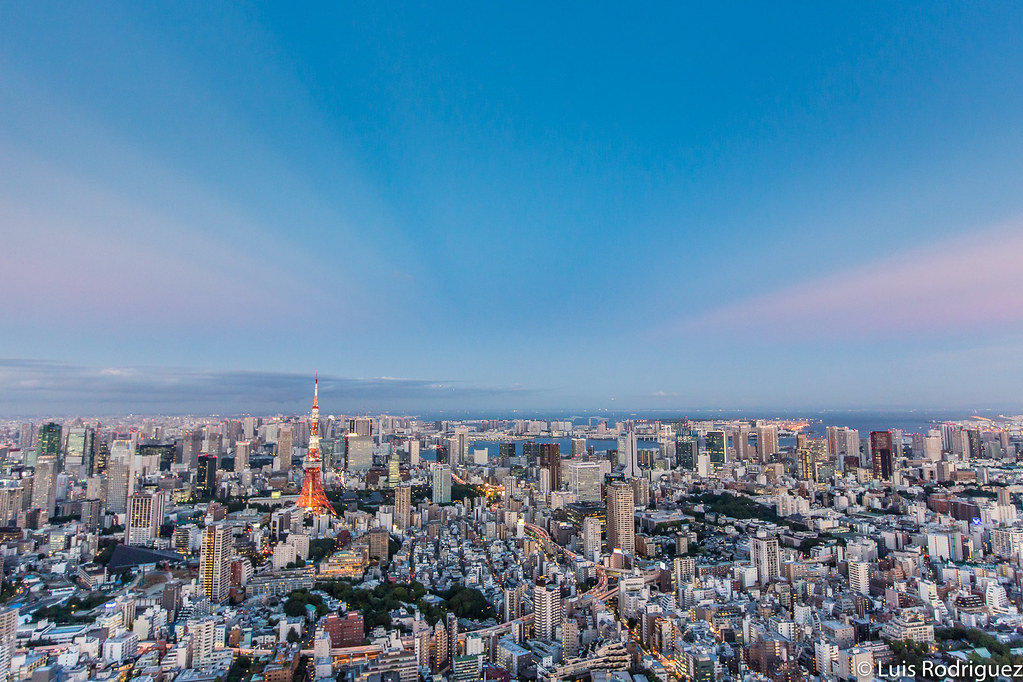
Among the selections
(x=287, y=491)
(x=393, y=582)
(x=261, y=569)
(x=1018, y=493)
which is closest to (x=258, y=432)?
(x=287, y=491)

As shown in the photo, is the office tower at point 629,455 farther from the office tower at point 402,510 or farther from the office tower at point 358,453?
the office tower at point 402,510

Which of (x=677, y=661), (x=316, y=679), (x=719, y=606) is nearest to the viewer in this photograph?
(x=316, y=679)

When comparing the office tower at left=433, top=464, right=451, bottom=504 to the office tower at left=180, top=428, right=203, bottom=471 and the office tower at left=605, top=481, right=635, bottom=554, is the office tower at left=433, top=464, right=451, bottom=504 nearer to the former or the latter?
the office tower at left=605, top=481, right=635, bottom=554

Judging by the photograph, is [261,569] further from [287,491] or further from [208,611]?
[287,491]

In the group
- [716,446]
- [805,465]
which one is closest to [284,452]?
[716,446]

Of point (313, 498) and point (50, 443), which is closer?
point (313, 498)

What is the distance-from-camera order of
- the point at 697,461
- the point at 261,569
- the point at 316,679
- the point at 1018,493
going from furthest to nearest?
the point at 697,461, the point at 1018,493, the point at 261,569, the point at 316,679

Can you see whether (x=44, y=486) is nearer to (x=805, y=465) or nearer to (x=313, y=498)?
(x=313, y=498)
